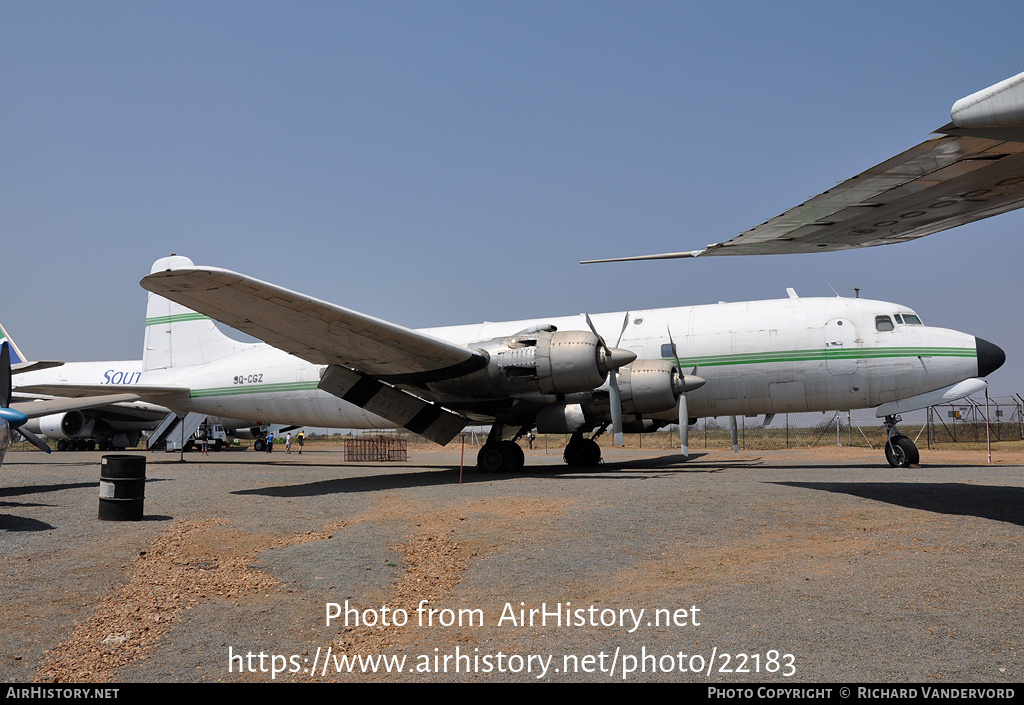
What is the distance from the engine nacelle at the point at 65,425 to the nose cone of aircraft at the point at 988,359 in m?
44.7

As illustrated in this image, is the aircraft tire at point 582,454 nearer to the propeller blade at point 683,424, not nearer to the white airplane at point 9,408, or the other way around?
the propeller blade at point 683,424

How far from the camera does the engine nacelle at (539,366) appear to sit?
1495 centimetres

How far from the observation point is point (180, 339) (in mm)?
25141

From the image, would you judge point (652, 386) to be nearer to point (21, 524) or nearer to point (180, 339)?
point (21, 524)

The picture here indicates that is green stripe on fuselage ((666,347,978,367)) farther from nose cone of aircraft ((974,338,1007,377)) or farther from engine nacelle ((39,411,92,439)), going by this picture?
engine nacelle ((39,411,92,439))

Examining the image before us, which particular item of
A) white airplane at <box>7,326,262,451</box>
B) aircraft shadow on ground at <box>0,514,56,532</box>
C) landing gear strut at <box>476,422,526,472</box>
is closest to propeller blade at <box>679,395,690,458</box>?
landing gear strut at <box>476,422,526,472</box>

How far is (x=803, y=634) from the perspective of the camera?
14.7 feet

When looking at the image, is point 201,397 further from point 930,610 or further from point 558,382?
point 930,610

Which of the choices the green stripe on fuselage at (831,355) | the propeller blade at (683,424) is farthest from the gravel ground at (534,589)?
the green stripe on fuselage at (831,355)

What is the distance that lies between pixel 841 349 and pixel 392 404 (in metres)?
11.2

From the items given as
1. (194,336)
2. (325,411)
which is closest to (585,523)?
(325,411)

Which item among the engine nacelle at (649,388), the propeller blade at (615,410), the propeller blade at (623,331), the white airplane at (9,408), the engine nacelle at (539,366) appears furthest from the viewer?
the propeller blade at (623,331)

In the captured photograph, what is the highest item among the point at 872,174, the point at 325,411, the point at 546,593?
the point at 872,174
